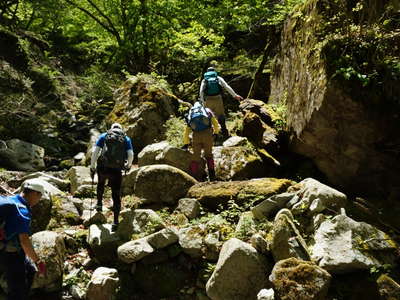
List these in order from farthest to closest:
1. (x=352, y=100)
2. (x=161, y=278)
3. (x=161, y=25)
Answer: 1. (x=161, y=25)
2. (x=352, y=100)
3. (x=161, y=278)

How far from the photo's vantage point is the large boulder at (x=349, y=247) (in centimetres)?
567

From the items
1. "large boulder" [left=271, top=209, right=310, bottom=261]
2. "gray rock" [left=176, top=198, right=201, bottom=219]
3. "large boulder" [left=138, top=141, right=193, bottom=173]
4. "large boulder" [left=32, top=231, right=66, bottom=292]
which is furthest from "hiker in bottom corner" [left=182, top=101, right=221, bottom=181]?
"large boulder" [left=32, top=231, right=66, bottom=292]

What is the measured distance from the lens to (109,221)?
8.73m

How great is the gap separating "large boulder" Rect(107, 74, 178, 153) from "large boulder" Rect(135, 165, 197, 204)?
4.25 m

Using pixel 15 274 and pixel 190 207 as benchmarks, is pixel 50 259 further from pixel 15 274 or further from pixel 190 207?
pixel 190 207

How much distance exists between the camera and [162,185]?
9.09m

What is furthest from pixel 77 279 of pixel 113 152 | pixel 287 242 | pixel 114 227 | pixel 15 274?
pixel 287 242

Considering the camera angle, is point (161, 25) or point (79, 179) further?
point (161, 25)

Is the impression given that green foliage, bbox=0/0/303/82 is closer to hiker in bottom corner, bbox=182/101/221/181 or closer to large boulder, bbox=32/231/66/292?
hiker in bottom corner, bbox=182/101/221/181

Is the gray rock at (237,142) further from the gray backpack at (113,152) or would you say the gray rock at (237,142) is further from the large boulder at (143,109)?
the gray backpack at (113,152)

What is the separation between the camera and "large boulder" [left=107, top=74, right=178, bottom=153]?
13.3 metres

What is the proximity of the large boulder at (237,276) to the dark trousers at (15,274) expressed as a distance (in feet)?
9.11

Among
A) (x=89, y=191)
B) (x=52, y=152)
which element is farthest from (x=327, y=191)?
(x=52, y=152)

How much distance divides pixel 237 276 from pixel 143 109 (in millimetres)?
8476
